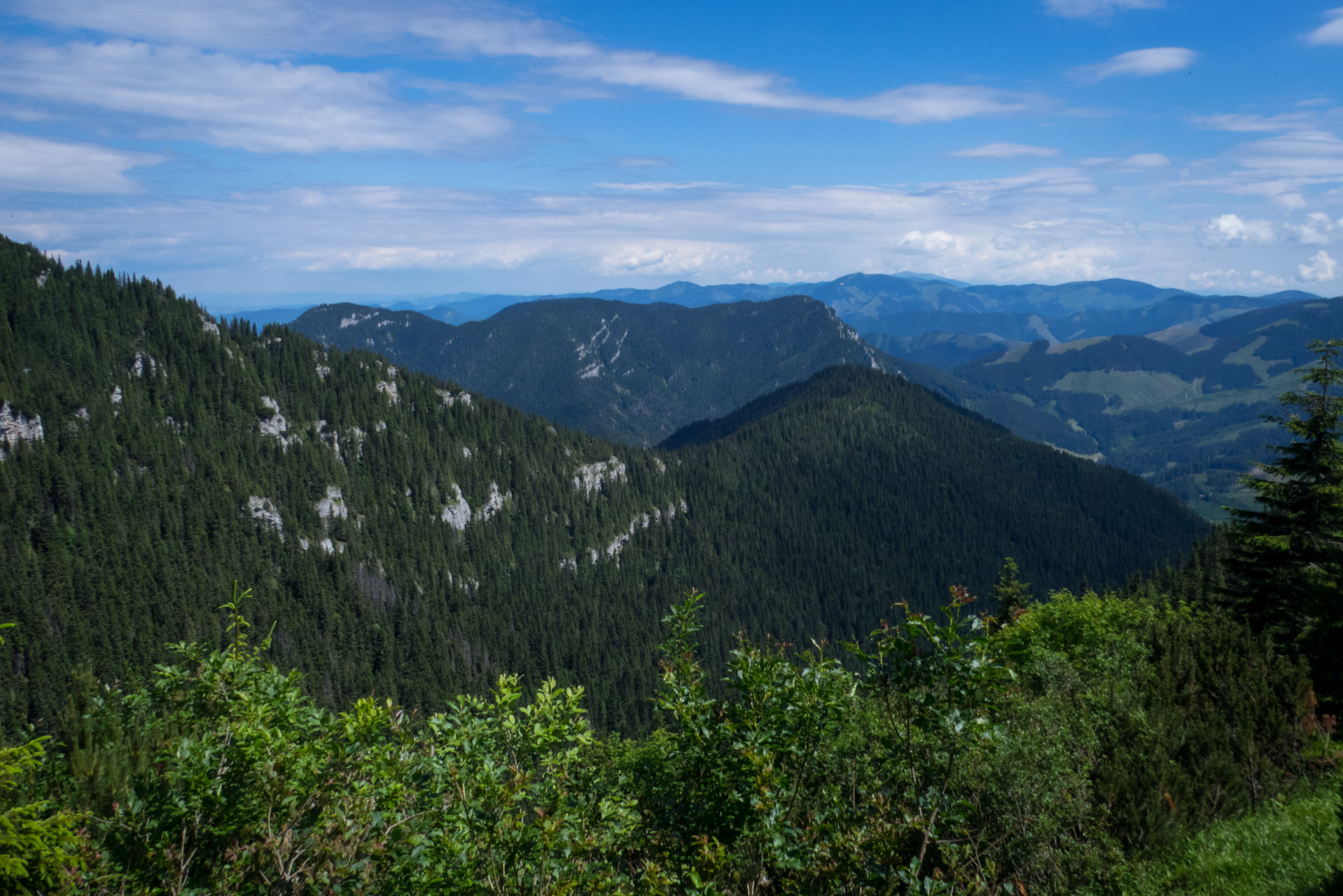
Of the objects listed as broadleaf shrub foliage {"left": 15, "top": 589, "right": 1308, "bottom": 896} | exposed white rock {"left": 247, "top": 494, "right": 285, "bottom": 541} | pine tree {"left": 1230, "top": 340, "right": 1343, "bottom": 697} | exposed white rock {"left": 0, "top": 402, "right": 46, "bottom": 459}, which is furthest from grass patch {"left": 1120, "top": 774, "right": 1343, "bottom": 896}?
exposed white rock {"left": 0, "top": 402, "right": 46, "bottom": 459}

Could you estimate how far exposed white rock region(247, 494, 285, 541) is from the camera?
19288 centimetres

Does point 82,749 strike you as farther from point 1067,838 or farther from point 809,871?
point 1067,838

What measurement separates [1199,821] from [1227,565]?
29.5m

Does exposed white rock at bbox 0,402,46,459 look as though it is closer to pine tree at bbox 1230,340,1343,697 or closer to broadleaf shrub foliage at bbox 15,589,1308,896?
broadleaf shrub foliage at bbox 15,589,1308,896

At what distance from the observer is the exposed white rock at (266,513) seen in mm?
192875

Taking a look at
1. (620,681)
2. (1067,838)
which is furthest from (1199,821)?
(620,681)

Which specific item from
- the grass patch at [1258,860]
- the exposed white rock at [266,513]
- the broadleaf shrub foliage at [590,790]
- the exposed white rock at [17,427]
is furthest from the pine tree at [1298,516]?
the exposed white rock at [17,427]

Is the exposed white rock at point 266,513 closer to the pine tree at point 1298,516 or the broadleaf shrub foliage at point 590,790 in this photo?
the broadleaf shrub foliage at point 590,790

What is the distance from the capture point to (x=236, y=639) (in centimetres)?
1278

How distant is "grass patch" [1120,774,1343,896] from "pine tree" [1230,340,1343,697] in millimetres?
20849

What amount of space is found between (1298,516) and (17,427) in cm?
24894

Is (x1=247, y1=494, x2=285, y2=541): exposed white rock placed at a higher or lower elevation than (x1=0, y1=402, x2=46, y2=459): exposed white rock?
lower

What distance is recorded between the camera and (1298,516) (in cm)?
3591

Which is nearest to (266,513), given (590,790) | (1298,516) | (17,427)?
(17,427)
